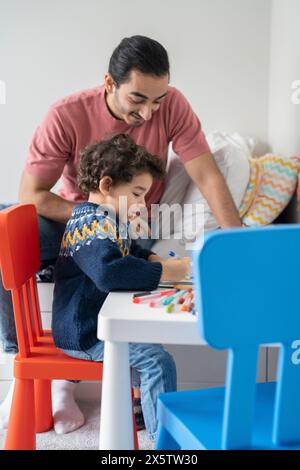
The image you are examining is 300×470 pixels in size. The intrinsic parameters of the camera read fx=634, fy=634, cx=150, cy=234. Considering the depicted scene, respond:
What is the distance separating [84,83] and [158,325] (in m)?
1.86

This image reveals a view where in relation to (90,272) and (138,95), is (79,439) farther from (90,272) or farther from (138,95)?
(138,95)

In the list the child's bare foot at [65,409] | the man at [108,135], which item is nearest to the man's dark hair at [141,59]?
the man at [108,135]

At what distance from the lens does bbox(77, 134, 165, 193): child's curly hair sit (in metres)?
Answer: 1.45

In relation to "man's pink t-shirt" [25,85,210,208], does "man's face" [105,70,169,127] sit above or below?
above

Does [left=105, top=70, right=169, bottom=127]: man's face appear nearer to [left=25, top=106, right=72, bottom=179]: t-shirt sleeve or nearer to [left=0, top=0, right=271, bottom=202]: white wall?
[left=25, top=106, right=72, bottom=179]: t-shirt sleeve

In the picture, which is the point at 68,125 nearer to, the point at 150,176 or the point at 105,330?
the point at 150,176

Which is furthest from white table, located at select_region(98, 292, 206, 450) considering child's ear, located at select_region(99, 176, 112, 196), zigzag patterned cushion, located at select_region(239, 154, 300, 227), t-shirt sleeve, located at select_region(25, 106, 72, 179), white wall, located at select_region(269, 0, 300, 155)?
white wall, located at select_region(269, 0, 300, 155)

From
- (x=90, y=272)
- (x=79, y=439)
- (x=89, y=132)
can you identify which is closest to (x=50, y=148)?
(x=89, y=132)

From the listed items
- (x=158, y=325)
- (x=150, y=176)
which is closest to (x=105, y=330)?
(x=158, y=325)

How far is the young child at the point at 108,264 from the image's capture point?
1.25 metres

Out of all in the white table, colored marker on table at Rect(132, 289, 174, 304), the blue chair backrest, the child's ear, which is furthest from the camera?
the child's ear

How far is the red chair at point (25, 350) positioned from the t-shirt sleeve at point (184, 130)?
62 cm

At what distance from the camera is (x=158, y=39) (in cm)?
258

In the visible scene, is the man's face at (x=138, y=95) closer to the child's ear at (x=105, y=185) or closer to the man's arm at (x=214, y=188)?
the man's arm at (x=214, y=188)
